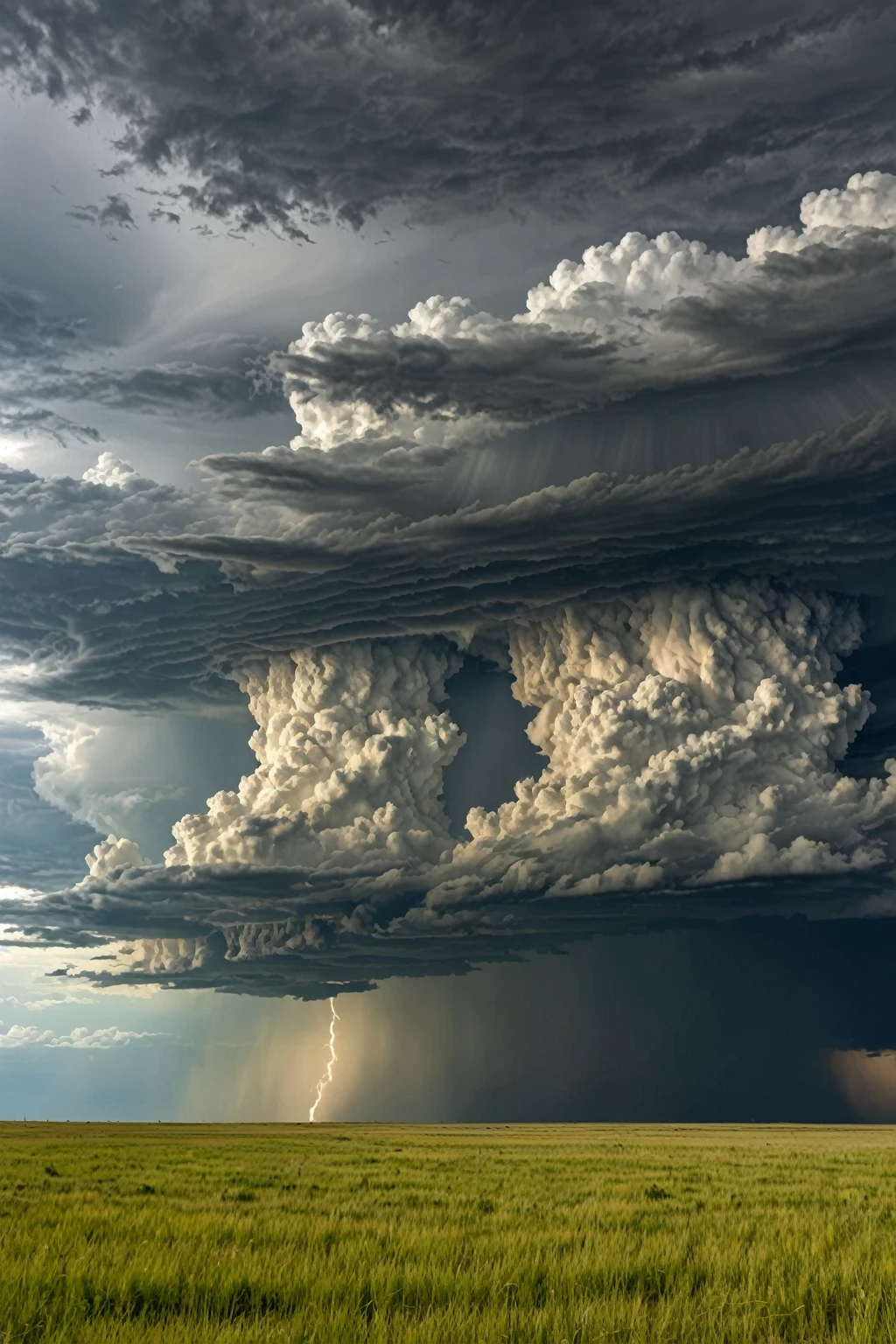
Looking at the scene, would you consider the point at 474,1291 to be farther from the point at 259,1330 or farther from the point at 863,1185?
the point at 863,1185

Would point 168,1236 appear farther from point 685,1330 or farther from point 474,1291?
point 685,1330

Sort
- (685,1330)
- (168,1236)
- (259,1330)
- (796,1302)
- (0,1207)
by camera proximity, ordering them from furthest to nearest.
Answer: (0,1207), (168,1236), (796,1302), (685,1330), (259,1330)

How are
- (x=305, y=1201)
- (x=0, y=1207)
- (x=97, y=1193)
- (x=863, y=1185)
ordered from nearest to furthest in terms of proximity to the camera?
(x=0, y=1207) → (x=305, y=1201) → (x=97, y=1193) → (x=863, y=1185)

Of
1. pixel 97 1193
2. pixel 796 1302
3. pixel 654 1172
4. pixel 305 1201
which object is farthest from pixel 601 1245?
pixel 654 1172

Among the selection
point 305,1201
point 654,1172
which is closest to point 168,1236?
point 305,1201

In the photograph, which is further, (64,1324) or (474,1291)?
(474,1291)

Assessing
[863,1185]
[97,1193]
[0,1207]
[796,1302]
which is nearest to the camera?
[796,1302]
